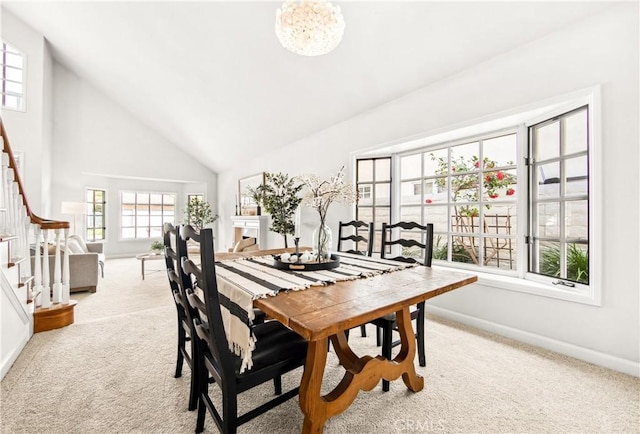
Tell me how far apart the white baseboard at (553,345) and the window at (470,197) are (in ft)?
1.82

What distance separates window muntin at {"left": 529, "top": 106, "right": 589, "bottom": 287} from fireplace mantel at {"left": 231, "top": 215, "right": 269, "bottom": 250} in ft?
13.8

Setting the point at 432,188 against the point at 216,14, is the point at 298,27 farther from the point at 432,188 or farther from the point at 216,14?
the point at 432,188

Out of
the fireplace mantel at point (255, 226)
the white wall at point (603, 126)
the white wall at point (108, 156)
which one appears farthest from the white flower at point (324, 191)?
the white wall at point (108, 156)

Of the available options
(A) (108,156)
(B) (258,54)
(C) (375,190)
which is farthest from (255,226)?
(A) (108,156)

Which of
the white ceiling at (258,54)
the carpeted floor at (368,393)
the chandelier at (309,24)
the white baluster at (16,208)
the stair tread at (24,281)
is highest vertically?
the white ceiling at (258,54)

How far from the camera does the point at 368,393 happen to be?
5.17 ft

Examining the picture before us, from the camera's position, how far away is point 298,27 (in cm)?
163

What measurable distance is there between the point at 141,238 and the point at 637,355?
8.62 m

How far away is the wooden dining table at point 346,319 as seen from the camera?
965 mm

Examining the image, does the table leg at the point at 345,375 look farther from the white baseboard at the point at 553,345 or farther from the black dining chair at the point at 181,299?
the white baseboard at the point at 553,345

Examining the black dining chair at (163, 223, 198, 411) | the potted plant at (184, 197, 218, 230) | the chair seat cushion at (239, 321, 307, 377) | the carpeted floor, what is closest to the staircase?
the carpeted floor

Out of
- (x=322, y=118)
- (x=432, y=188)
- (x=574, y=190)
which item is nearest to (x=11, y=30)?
(x=322, y=118)

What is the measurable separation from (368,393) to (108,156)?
736cm

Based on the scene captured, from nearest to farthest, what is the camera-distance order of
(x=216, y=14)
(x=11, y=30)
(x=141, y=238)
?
1. (x=216, y=14)
2. (x=11, y=30)
3. (x=141, y=238)
